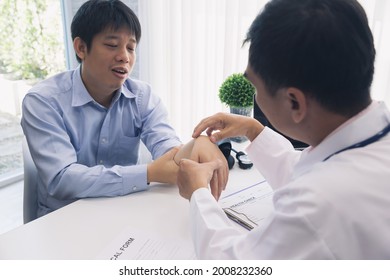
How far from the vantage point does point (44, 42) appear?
9.91 feet

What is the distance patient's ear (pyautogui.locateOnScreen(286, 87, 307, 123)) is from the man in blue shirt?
1.30 feet

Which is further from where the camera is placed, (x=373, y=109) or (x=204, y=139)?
(x=204, y=139)

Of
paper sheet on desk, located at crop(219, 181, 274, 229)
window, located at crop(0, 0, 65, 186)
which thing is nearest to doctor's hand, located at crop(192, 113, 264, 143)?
paper sheet on desk, located at crop(219, 181, 274, 229)

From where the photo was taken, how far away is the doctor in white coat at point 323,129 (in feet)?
1.71

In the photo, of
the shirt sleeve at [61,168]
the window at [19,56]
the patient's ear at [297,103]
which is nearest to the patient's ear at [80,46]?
the shirt sleeve at [61,168]

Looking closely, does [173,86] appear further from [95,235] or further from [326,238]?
[326,238]

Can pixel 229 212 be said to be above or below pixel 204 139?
below

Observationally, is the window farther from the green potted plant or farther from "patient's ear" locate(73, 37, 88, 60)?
the green potted plant

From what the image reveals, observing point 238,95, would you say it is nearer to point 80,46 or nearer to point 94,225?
point 80,46

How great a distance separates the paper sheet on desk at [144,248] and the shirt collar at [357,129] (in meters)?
0.41

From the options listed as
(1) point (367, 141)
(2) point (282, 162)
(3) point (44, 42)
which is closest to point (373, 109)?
(1) point (367, 141)

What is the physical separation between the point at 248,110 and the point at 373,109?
3.67 ft

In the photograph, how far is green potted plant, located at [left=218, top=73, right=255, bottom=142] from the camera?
1.70 m

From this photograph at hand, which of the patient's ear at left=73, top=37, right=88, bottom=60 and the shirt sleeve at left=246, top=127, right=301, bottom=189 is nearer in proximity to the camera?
the shirt sleeve at left=246, top=127, right=301, bottom=189
